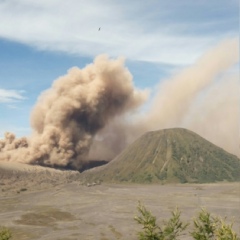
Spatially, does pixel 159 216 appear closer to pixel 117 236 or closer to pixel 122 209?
pixel 122 209

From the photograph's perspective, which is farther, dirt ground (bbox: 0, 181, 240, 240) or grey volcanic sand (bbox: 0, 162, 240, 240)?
grey volcanic sand (bbox: 0, 162, 240, 240)

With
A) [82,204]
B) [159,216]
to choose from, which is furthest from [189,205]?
[82,204]

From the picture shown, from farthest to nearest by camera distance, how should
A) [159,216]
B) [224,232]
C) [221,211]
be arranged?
[221,211] < [159,216] < [224,232]

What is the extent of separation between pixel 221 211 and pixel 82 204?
54230 mm

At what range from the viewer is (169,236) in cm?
2975

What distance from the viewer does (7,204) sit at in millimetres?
147375

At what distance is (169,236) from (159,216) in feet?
259

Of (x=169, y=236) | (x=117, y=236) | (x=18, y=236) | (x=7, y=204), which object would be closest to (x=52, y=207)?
(x=7, y=204)

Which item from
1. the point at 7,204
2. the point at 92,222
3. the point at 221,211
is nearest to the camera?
the point at 92,222

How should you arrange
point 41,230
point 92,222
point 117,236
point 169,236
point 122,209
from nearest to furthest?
1. point 169,236
2. point 117,236
3. point 41,230
4. point 92,222
5. point 122,209

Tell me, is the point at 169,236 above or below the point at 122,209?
above

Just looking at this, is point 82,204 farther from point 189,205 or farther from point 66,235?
point 66,235

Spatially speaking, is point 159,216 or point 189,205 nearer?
point 159,216

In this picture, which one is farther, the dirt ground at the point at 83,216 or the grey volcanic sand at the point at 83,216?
the grey volcanic sand at the point at 83,216
